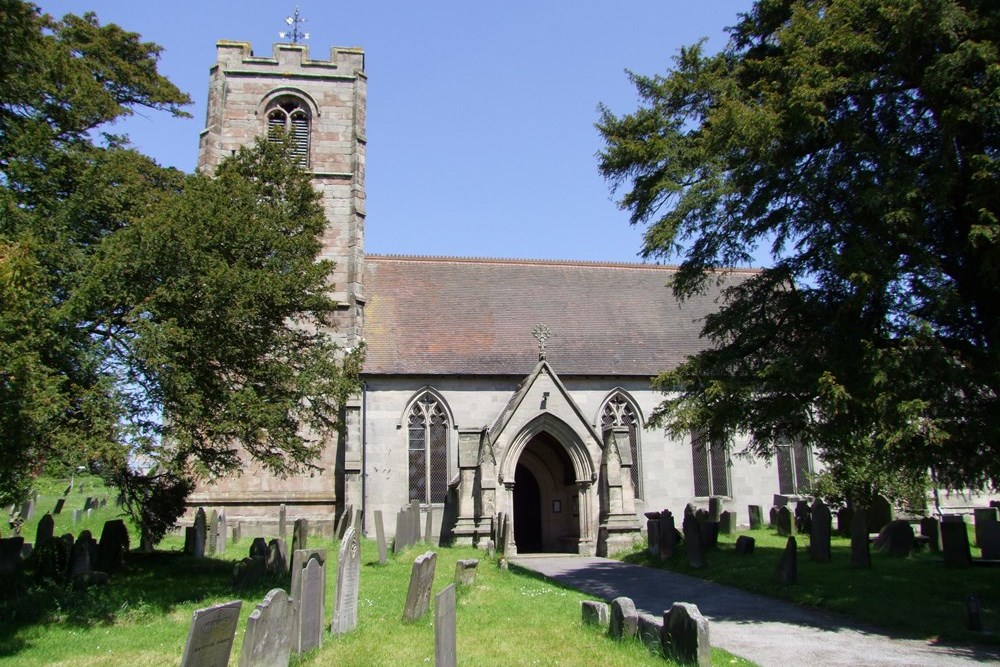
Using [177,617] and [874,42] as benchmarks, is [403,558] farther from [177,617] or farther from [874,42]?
[874,42]

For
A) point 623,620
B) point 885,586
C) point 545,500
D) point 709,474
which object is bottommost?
point 885,586

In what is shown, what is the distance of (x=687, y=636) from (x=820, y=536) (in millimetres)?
8651

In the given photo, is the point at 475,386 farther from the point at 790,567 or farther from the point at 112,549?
the point at 790,567

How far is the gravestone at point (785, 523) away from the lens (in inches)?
818

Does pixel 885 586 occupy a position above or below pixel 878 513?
below

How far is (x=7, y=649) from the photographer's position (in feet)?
29.9

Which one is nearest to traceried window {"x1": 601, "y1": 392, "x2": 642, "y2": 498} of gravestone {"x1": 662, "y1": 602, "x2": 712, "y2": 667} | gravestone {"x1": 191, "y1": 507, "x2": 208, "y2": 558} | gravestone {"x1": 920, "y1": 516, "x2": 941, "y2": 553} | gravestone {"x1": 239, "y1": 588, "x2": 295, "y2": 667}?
gravestone {"x1": 920, "y1": 516, "x2": 941, "y2": 553}

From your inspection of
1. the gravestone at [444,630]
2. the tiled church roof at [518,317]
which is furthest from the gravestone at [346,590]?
the tiled church roof at [518,317]

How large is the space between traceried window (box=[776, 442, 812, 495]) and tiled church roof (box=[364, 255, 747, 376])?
4.34 metres

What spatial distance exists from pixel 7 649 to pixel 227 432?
13.0 feet

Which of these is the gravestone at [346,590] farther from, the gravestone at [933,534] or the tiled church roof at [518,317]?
the tiled church roof at [518,317]

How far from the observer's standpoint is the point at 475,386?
23688 mm

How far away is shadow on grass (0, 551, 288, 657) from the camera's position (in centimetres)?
1038

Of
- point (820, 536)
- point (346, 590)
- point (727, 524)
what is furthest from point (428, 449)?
point (346, 590)
